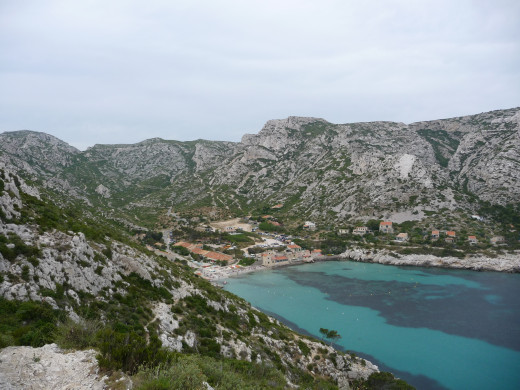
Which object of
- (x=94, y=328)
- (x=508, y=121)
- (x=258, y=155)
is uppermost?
(x=508, y=121)

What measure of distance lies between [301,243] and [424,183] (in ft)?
199

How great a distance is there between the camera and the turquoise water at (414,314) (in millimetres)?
30859

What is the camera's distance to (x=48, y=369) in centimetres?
725

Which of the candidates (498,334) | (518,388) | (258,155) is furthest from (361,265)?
(258,155)

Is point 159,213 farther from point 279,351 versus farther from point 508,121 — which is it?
point 508,121

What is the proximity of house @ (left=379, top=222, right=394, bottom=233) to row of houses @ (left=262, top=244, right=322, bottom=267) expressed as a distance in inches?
1078

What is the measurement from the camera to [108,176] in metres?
163

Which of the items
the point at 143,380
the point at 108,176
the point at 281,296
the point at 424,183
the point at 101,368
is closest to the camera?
the point at 143,380

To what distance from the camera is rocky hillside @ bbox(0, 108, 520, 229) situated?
362ft

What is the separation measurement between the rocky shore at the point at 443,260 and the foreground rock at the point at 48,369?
83.4m

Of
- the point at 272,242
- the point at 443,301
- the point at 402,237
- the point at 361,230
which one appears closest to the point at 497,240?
the point at 402,237

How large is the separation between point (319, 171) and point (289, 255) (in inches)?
2880

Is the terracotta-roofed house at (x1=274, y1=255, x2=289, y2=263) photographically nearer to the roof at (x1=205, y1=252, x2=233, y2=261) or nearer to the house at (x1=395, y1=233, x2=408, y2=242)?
the roof at (x1=205, y1=252, x2=233, y2=261)

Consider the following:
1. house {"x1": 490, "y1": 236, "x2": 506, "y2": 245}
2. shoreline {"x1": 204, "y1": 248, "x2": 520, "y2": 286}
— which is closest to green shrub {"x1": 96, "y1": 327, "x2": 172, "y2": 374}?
shoreline {"x1": 204, "y1": 248, "x2": 520, "y2": 286}
